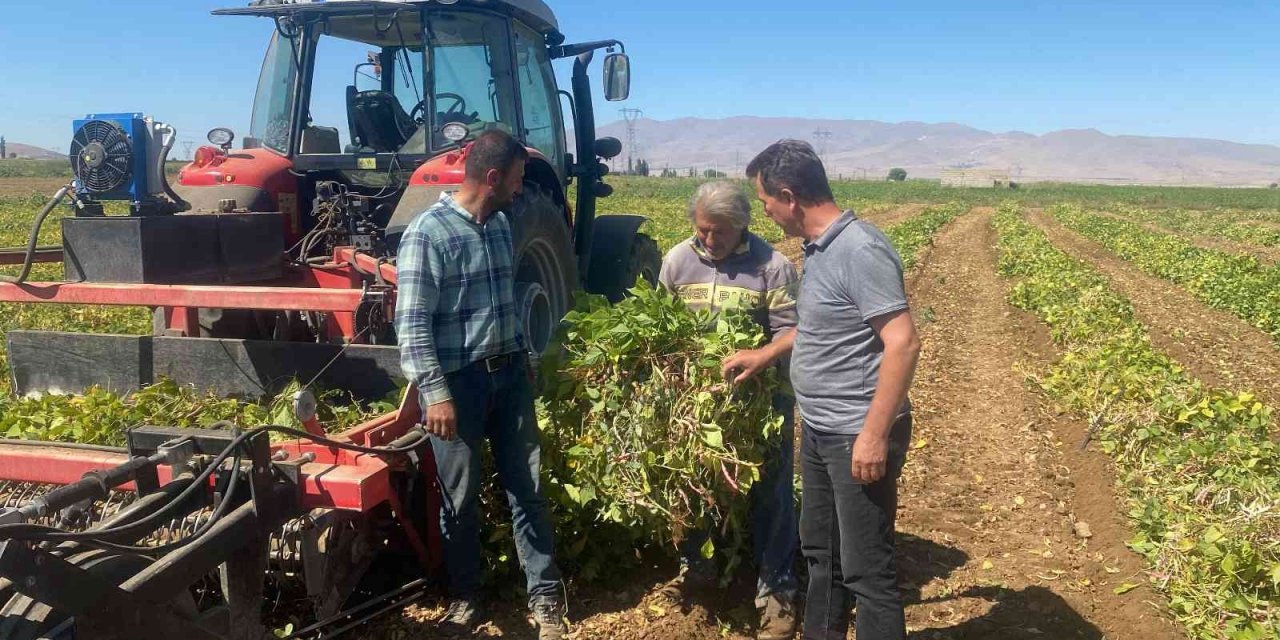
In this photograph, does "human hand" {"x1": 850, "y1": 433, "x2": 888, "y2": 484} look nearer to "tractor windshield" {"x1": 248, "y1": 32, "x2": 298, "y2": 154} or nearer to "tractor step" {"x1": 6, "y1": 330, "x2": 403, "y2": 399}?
"tractor step" {"x1": 6, "y1": 330, "x2": 403, "y2": 399}

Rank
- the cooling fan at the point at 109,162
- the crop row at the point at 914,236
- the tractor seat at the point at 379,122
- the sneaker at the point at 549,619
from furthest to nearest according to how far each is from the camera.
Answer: the crop row at the point at 914,236, the tractor seat at the point at 379,122, the cooling fan at the point at 109,162, the sneaker at the point at 549,619

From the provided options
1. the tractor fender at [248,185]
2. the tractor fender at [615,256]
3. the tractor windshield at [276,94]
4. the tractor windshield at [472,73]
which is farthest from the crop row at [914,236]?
the tractor fender at [248,185]

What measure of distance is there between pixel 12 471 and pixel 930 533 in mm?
4240

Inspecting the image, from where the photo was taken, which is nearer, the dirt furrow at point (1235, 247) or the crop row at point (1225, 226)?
the dirt furrow at point (1235, 247)

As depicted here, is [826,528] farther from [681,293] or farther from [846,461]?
[681,293]

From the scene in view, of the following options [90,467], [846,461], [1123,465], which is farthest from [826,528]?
[1123,465]

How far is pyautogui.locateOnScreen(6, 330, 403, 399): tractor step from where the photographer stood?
162 inches

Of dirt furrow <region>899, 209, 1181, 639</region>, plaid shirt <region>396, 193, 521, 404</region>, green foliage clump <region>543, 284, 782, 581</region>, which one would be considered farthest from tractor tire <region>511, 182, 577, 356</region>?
dirt furrow <region>899, 209, 1181, 639</region>

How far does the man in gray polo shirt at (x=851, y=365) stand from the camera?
9.49ft

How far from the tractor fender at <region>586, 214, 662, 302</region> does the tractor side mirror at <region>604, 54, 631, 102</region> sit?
954mm

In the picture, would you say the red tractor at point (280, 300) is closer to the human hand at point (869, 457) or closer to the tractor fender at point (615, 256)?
the tractor fender at point (615, 256)

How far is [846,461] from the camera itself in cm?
310

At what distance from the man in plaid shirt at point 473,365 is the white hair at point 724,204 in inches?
29.4

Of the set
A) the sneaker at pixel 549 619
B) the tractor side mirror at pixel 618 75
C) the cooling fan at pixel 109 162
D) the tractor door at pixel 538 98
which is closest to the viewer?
the sneaker at pixel 549 619
